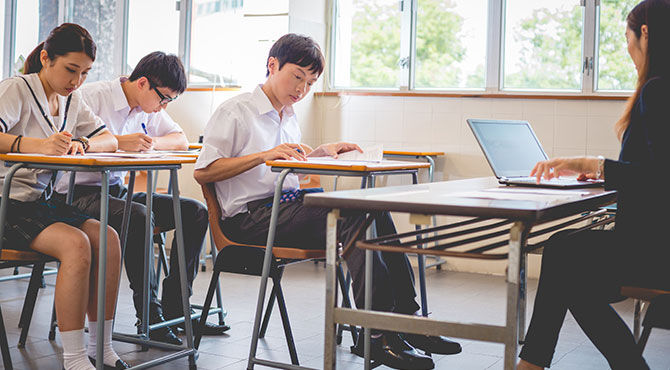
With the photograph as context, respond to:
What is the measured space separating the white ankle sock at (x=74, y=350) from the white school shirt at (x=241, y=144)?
25.8 inches

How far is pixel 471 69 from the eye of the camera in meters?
5.07

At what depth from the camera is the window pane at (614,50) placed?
4621mm

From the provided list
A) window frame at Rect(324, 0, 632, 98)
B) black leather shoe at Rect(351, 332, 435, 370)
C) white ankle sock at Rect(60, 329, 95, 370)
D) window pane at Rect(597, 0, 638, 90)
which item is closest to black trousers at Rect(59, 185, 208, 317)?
white ankle sock at Rect(60, 329, 95, 370)

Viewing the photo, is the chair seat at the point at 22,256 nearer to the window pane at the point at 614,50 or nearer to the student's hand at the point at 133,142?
the student's hand at the point at 133,142

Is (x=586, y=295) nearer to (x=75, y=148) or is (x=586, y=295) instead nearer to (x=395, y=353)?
(x=395, y=353)

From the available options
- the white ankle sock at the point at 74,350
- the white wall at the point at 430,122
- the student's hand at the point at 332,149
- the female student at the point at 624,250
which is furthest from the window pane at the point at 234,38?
the female student at the point at 624,250

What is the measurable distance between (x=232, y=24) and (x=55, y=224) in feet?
10.8

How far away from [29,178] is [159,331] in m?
0.79

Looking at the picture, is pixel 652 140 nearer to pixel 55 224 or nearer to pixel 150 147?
pixel 55 224

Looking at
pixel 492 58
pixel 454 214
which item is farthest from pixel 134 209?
pixel 492 58

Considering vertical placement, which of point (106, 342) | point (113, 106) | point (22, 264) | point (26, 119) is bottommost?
point (106, 342)

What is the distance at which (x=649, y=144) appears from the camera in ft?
5.80

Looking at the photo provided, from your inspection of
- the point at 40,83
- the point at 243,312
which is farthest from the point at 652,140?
the point at 243,312

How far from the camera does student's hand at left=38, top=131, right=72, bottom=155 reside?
7.91ft
